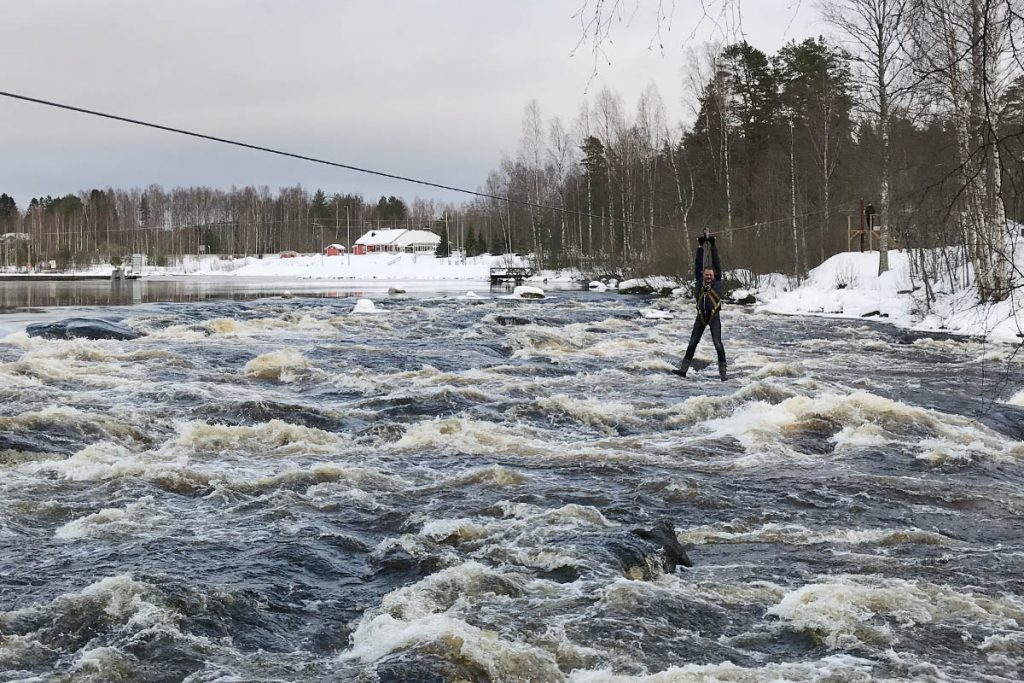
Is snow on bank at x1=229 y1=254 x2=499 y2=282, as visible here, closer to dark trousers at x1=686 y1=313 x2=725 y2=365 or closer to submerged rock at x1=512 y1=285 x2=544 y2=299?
submerged rock at x1=512 y1=285 x2=544 y2=299

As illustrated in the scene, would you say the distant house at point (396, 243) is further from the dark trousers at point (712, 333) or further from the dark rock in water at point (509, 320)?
the dark trousers at point (712, 333)

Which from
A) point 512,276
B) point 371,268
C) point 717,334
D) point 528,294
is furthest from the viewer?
point 371,268

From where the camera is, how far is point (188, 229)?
13250 centimetres

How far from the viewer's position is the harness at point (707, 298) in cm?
1225

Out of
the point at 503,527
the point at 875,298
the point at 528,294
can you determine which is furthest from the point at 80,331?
the point at 528,294

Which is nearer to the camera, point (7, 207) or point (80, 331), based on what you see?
point (80, 331)

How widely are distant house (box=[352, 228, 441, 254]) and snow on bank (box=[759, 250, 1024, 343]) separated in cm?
9474

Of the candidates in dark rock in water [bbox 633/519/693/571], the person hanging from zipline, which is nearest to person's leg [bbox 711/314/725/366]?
the person hanging from zipline

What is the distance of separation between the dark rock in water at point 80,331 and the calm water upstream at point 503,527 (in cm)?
446

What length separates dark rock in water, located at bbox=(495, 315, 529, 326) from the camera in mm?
24183

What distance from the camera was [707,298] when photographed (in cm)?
1235

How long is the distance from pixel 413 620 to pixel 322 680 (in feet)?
2.28

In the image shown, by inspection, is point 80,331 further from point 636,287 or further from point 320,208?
point 320,208

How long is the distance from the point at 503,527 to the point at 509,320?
1862cm
